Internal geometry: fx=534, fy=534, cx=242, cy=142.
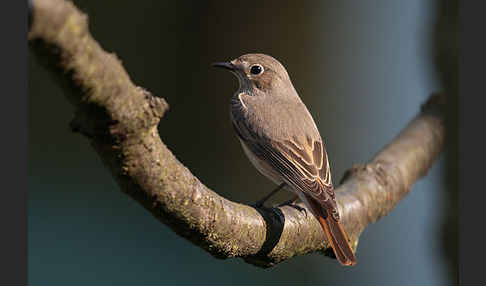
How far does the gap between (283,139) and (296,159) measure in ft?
0.52

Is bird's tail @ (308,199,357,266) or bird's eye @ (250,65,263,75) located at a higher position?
bird's eye @ (250,65,263,75)

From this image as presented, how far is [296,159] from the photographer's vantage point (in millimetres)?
3109

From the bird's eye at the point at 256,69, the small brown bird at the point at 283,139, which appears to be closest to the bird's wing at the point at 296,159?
the small brown bird at the point at 283,139

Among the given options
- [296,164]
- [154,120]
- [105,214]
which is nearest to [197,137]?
[105,214]

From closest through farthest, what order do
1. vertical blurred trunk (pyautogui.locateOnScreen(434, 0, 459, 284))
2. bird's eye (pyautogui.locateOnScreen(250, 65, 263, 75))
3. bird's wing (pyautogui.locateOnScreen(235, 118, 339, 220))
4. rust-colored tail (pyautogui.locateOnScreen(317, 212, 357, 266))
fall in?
1. rust-colored tail (pyautogui.locateOnScreen(317, 212, 357, 266))
2. bird's wing (pyautogui.locateOnScreen(235, 118, 339, 220))
3. bird's eye (pyautogui.locateOnScreen(250, 65, 263, 75))
4. vertical blurred trunk (pyautogui.locateOnScreen(434, 0, 459, 284))

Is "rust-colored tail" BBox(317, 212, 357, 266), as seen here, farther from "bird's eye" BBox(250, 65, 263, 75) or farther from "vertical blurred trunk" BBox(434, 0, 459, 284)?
"vertical blurred trunk" BBox(434, 0, 459, 284)

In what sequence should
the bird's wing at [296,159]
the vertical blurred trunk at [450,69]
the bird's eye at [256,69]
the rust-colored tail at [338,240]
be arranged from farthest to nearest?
the vertical blurred trunk at [450,69], the bird's eye at [256,69], the bird's wing at [296,159], the rust-colored tail at [338,240]

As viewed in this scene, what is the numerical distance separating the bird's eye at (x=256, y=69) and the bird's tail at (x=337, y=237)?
134 cm

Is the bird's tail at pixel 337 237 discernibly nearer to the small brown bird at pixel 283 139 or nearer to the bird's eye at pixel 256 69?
the small brown bird at pixel 283 139

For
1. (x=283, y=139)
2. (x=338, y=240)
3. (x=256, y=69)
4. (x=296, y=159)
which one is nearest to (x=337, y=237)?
(x=338, y=240)

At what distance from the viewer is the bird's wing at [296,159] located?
3.00 meters

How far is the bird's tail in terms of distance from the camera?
267cm

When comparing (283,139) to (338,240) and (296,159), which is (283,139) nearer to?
(296,159)

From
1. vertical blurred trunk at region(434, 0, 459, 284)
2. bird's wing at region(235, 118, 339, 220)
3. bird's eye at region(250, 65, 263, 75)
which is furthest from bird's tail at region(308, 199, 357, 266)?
vertical blurred trunk at region(434, 0, 459, 284)
